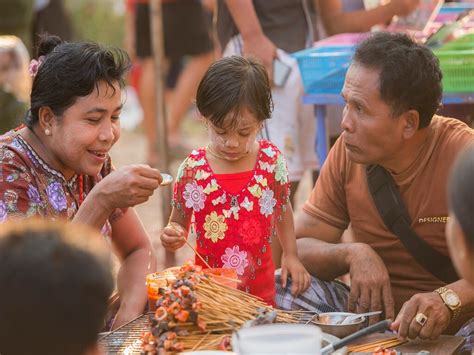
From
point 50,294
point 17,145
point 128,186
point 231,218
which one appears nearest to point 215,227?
point 231,218

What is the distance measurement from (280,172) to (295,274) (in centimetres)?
42

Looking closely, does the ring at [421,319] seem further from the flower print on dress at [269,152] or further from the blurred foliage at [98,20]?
the blurred foliage at [98,20]

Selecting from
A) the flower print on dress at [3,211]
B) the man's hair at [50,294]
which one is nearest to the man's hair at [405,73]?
the flower print on dress at [3,211]

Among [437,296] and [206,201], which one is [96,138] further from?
[437,296]

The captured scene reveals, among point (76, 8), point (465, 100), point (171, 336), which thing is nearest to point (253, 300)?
point (171, 336)

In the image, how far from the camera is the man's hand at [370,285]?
13.4ft

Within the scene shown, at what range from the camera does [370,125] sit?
13.8ft

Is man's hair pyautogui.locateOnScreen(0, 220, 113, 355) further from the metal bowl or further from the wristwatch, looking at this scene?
the wristwatch

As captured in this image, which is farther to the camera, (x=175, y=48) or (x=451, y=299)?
(x=175, y=48)

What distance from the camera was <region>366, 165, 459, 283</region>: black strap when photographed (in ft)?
13.6

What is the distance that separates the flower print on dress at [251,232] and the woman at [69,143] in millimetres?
487

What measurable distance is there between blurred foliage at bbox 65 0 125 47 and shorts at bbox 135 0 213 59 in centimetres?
325

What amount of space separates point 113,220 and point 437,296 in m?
1.42

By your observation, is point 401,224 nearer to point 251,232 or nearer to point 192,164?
point 251,232
